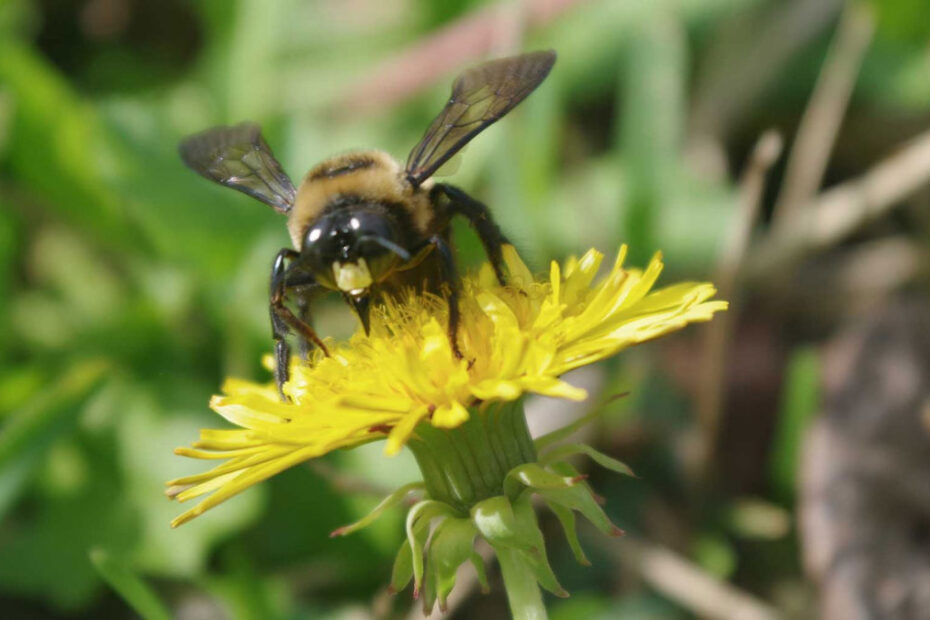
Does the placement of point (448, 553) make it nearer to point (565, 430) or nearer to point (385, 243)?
point (565, 430)

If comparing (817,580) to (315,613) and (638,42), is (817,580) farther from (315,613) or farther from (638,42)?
(638,42)

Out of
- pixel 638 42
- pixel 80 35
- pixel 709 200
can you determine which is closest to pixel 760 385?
pixel 709 200

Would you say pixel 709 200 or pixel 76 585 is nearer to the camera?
pixel 76 585

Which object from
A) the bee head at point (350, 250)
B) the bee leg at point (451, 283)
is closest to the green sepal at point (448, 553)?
the bee leg at point (451, 283)

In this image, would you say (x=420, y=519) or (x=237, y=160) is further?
(x=237, y=160)

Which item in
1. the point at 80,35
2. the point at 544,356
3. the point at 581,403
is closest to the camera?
the point at 544,356

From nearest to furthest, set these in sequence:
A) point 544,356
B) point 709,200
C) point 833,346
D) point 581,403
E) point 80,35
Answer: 1. point 544,356
2. point 581,403
3. point 833,346
4. point 709,200
5. point 80,35

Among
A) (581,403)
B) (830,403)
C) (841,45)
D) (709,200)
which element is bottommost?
(830,403)

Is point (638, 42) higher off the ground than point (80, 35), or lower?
lower

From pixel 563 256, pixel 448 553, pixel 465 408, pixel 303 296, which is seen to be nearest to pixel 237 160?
pixel 303 296
